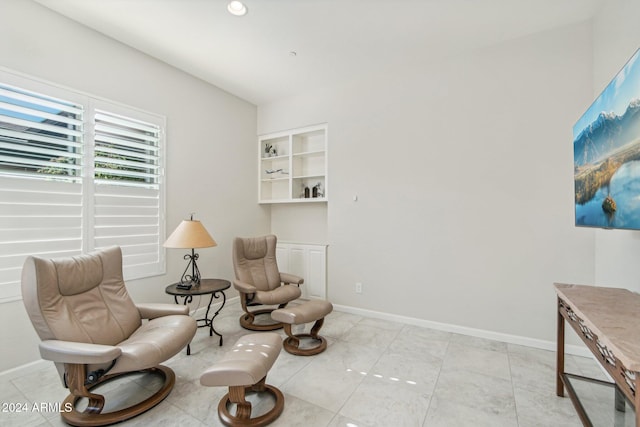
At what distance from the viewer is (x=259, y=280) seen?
351cm

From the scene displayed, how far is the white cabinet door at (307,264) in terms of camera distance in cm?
396

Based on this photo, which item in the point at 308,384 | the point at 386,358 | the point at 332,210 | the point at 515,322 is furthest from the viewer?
the point at 332,210

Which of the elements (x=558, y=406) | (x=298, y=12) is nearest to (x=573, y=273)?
(x=558, y=406)

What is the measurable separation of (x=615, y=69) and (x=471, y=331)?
2.61 metres

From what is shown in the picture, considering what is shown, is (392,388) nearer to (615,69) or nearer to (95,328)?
(95,328)

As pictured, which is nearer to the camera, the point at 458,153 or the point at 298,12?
the point at 298,12

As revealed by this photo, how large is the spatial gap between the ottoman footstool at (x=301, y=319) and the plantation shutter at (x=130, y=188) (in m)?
1.65

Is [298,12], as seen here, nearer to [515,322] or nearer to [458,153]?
[458,153]

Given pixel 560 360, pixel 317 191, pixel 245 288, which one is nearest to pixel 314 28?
pixel 317 191

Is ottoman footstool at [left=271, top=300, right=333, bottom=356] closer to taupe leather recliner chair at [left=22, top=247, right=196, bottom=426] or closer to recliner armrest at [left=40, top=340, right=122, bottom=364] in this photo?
taupe leather recliner chair at [left=22, top=247, right=196, bottom=426]

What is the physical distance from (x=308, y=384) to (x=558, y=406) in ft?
5.63

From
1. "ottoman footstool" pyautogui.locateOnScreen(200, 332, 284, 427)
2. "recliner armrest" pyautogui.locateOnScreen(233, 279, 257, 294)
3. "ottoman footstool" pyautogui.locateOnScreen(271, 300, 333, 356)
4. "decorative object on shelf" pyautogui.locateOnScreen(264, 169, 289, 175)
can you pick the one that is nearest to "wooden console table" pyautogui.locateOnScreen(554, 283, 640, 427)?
"ottoman footstool" pyautogui.locateOnScreen(200, 332, 284, 427)

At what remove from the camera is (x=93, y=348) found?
62.4 inches

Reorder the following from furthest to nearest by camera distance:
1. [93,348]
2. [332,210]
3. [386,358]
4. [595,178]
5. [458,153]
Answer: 1. [332,210]
2. [458,153]
3. [386,358]
4. [595,178]
5. [93,348]
